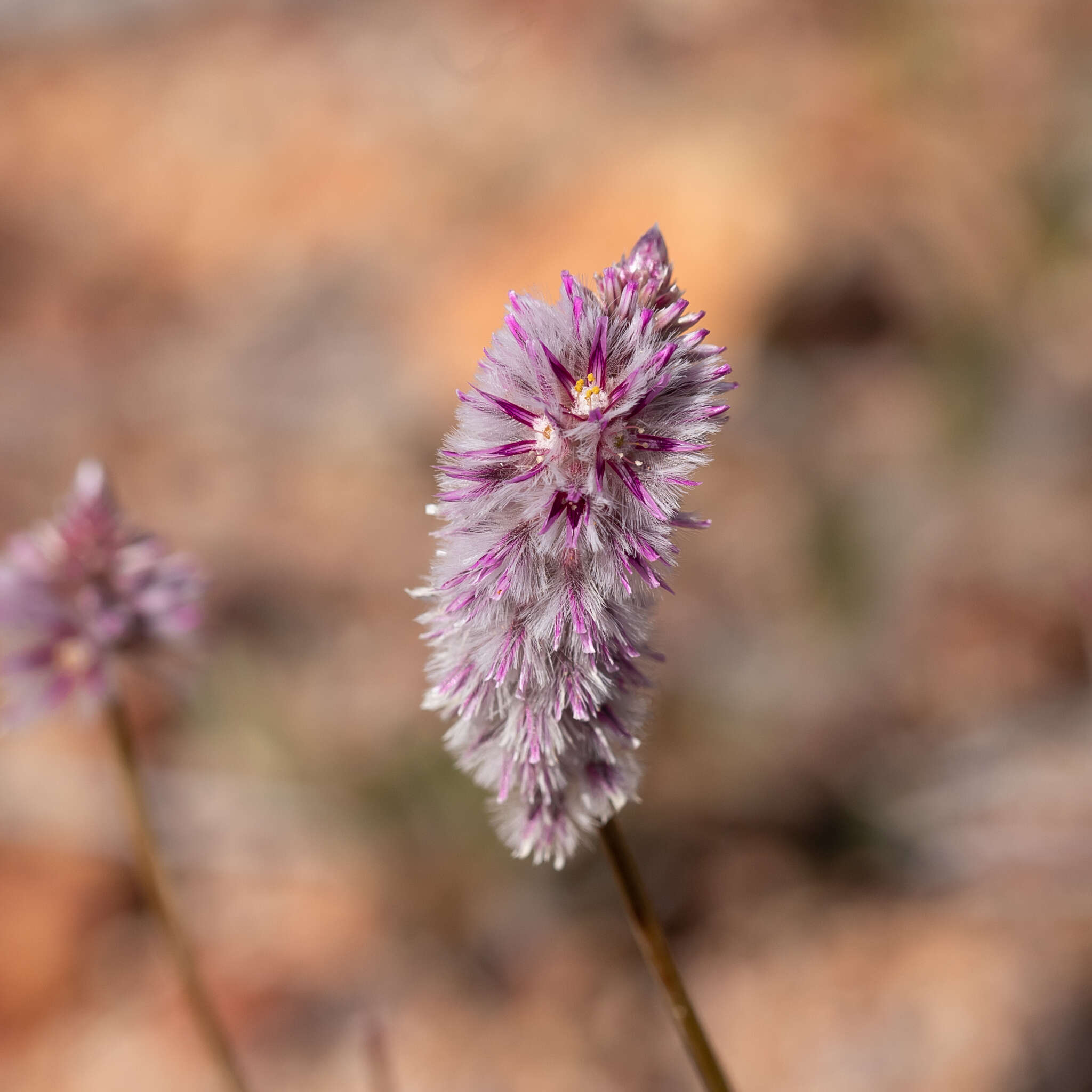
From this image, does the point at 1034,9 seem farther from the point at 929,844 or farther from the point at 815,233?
the point at 929,844

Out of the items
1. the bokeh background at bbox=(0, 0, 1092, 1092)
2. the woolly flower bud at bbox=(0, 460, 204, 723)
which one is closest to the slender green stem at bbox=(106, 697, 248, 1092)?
the woolly flower bud at bbox=(0, 460, 204, 723)

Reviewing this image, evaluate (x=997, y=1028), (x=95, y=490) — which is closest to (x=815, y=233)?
(x=997, y=1028)

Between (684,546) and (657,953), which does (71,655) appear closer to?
(657,953)

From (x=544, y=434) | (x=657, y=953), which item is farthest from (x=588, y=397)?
(x=657, y=953)

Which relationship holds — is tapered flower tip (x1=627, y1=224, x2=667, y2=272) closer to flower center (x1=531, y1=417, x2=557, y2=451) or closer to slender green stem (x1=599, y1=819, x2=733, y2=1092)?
flower center (x1=531, y1=417, x2=557, y2=451)

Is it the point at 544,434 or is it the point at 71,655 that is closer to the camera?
the point at 544,434
